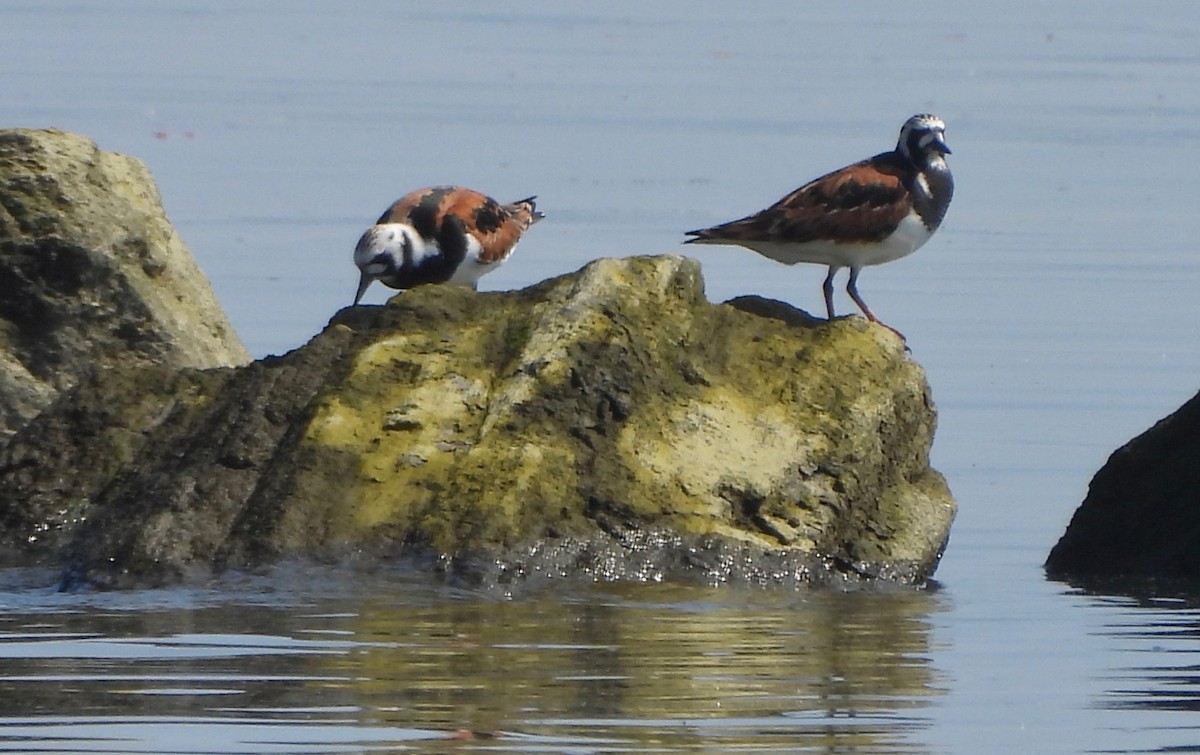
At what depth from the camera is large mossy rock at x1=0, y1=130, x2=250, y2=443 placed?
1079cm

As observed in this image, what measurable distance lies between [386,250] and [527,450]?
349 cm

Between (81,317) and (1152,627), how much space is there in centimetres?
436

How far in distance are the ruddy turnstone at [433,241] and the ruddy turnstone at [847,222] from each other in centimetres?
150

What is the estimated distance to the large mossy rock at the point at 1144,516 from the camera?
31.5 ft

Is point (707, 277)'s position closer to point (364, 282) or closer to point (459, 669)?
point (364, 282)

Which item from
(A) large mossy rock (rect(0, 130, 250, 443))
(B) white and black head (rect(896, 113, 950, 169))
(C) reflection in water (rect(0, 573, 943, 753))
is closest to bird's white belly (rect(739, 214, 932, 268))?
(B) white and black head (rect(896, 113, 950, 169))

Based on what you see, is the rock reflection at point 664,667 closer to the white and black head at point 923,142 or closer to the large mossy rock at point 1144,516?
the large mossy rock at point 1144,516

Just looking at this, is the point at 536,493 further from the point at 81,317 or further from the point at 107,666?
the point at 81,317

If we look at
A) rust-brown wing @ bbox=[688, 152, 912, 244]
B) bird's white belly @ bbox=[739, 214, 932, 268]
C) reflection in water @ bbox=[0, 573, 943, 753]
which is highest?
rust-brown wing @ bbox=[688, 152, 912, 244]

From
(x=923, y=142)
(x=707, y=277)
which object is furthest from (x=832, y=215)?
(x=707, y=277)

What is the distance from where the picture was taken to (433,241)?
12320 mm

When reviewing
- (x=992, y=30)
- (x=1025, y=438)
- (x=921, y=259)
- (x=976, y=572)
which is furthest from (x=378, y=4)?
(x=976, y=572)

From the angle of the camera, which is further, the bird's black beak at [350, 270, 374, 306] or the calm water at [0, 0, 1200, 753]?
the bird's black beak at [350, 270, 374, 306]

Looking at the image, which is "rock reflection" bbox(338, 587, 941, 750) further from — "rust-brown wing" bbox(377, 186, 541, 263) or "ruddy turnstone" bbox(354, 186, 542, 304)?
"rust-brown wing" bbox(377, 186, 541, 263)
